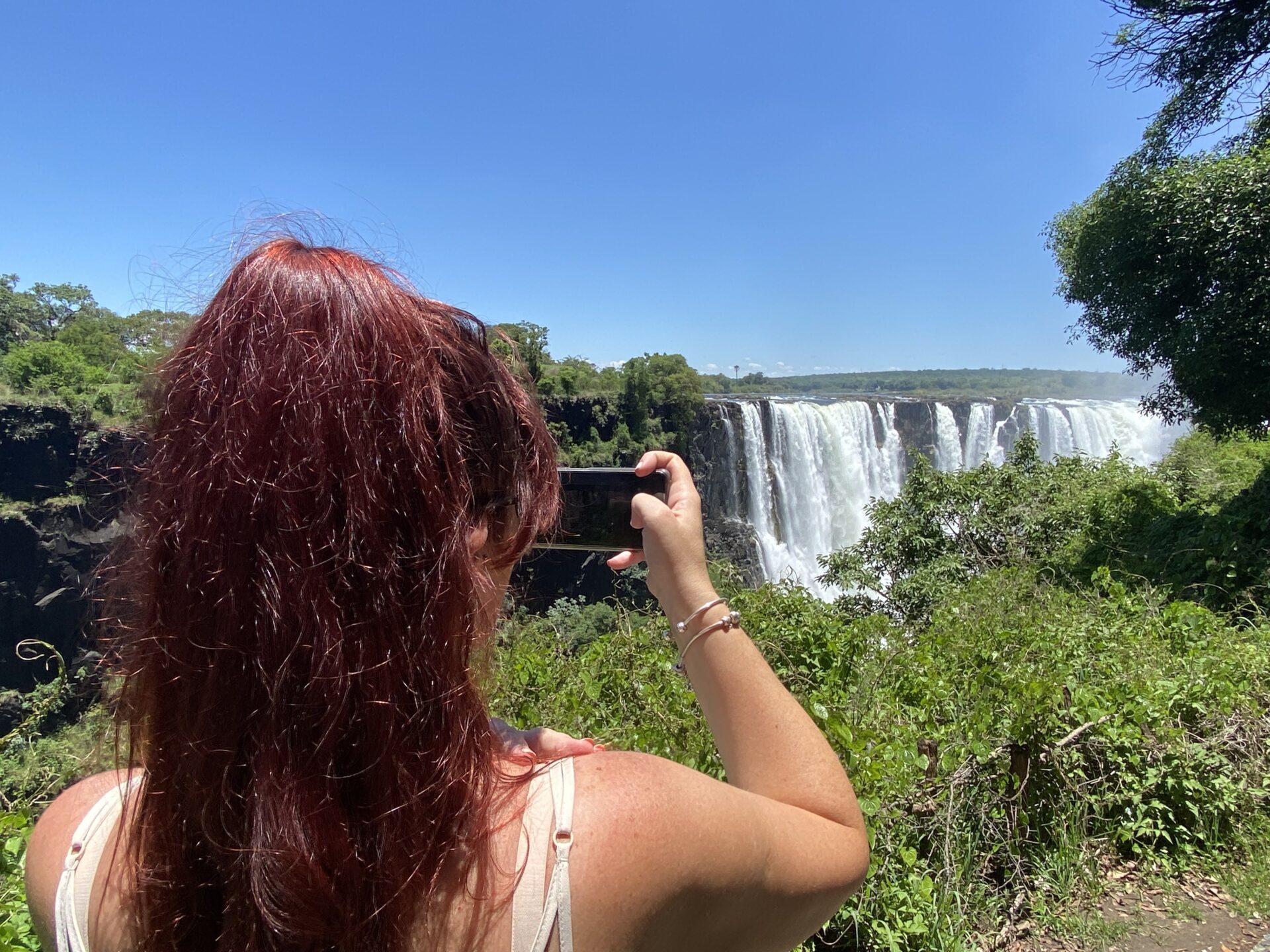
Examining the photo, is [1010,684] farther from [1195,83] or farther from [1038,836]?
[1195,83]

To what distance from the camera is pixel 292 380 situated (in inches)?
26.9

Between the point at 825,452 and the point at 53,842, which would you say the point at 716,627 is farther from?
the point at 825,452


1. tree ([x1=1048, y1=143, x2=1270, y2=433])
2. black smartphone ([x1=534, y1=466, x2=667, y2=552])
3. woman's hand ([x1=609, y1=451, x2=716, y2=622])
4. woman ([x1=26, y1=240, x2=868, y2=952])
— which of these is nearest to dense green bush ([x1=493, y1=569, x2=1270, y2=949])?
black smartphone ([x1=534, y1=466, x2=667, y2=552])

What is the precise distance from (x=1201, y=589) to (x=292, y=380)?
7546 millimetres

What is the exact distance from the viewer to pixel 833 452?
820 inches

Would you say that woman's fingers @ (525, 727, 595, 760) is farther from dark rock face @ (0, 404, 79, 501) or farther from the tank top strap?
dark rock face @ (0, 404, 79, 501)

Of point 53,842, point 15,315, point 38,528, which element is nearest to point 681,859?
point 53,842

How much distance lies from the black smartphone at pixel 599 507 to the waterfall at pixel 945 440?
22.4m

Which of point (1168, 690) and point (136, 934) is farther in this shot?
point (1168, 690)

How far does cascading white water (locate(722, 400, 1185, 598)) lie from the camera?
2081 centimetres

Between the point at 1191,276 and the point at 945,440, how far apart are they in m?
14.3

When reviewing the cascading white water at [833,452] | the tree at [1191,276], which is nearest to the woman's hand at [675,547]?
the tree at [1191,276]

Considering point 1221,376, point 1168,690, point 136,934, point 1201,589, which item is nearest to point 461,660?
point 136,934

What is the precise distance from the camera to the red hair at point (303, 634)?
0.64 metres
